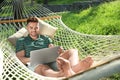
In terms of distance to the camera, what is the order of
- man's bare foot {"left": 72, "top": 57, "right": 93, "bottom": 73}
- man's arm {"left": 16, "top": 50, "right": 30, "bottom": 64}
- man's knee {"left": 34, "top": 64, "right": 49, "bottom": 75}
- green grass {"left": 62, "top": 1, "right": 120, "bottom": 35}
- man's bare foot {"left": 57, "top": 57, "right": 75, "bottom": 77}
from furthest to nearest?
green grass {"left": 62, "top": 1, "right": 120, "bottom": 35}, man's arm {"left": 16, "top": 50, "right": 30, "bottom": 64}, man's knee {"left": 34, "top": 64, "right": 49, "bottom": 75}, man's bare foot {"left": 72, "top": 57, "right": 93, "bottom": 73}, man's bare foot {"left": 57, "top": 57, "right": 75, "bottom": 77}

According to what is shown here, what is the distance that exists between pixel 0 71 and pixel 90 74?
809 mm

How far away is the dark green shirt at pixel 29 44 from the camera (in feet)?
13.0

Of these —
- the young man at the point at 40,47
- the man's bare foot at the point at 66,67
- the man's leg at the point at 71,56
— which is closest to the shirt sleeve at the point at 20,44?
the young man at the point at 40,47

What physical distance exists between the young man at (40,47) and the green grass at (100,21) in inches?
115

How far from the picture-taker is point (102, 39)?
4332 millimetres

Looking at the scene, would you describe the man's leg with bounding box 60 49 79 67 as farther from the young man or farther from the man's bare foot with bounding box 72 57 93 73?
the man's bare foot with bounding box 72 57 93 73

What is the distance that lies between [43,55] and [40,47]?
20cm

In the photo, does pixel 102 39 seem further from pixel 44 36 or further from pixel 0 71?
pixel 0 71

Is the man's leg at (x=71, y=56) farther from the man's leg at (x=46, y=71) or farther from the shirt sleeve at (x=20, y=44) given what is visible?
the shirt sleeve at (x=20, y=44)

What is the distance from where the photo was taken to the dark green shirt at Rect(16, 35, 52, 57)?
3.97 m

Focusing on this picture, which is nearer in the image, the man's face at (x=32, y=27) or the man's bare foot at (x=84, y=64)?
the man's bare foot at (x=84, y=64)

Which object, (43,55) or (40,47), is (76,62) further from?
(40,47)

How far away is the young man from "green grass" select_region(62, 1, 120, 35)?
2.93 meters

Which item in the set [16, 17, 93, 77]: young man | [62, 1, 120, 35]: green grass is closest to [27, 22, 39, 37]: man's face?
[16, 17, 93, 77]: young man
